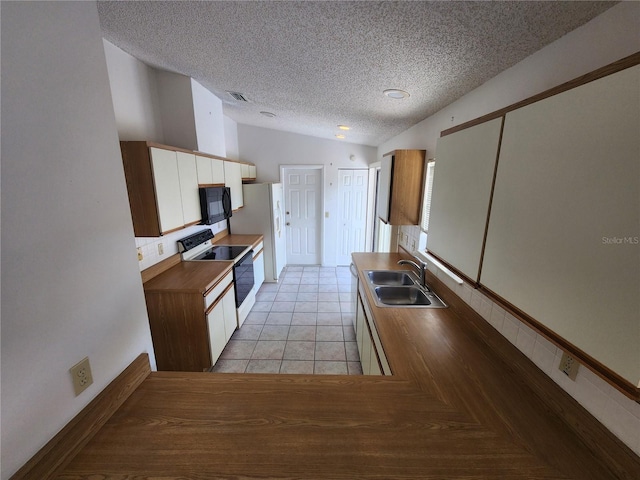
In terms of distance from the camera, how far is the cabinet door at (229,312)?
259 cm

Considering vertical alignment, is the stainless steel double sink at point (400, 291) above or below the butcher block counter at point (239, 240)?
below

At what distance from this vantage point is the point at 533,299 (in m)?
0.82

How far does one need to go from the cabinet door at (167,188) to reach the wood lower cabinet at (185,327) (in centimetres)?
59

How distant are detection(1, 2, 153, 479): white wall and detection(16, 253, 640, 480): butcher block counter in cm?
19

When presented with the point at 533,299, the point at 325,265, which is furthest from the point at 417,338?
the point at 325,265

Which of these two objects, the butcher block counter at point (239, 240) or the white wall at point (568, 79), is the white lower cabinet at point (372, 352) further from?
the butcher block counter at point (239, 240)

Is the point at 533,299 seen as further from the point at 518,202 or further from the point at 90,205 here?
the point at 90,205

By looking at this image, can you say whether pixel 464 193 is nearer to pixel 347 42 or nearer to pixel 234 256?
pixel 347 42

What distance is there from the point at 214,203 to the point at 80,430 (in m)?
2.20

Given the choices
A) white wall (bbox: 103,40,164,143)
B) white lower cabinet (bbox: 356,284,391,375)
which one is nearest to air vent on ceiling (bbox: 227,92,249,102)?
white wall (bbox: 103,40,164,143)

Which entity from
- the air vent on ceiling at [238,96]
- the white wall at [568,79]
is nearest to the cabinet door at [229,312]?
the air vent on ceiling at [238,96]

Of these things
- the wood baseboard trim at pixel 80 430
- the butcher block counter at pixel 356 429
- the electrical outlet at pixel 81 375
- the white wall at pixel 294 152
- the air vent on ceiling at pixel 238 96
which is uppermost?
the air vent on ceiling at pixel 238 96

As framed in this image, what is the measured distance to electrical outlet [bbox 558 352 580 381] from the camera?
0.93 m

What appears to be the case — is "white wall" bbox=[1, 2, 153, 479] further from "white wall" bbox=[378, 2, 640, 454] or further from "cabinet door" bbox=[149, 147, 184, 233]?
"white wall" bbox=[378, 2, 640, 454]
